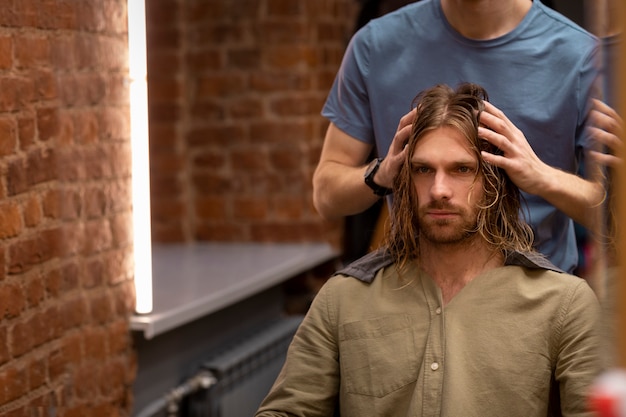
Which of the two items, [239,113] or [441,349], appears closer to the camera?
[441,349]

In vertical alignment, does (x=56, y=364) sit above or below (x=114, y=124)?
below

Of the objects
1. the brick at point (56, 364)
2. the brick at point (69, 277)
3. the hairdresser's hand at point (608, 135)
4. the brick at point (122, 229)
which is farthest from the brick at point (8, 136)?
the hairdresser's hand at point (608, 135)

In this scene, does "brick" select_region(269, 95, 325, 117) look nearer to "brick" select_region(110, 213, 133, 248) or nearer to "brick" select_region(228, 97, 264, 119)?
"brick" select_region(228, 97, 264, 119)

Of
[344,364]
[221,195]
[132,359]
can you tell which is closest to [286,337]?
[221,195]

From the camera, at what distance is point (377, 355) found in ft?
5.35

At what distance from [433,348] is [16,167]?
99 centimetres

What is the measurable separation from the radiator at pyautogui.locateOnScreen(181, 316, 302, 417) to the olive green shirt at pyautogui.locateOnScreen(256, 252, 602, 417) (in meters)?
1.45

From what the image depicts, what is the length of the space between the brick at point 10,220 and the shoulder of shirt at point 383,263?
74 cm

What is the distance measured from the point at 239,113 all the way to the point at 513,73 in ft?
7.37

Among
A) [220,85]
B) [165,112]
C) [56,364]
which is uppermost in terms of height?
[220,85]

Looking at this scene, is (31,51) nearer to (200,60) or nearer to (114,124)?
(114,124)

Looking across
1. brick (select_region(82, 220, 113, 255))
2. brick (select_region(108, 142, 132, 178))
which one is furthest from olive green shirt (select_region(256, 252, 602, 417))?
brick (select_region(108, 142, 132, 178))

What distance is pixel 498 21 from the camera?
1.65 m

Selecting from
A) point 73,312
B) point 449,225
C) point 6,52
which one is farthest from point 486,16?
point 73,312
